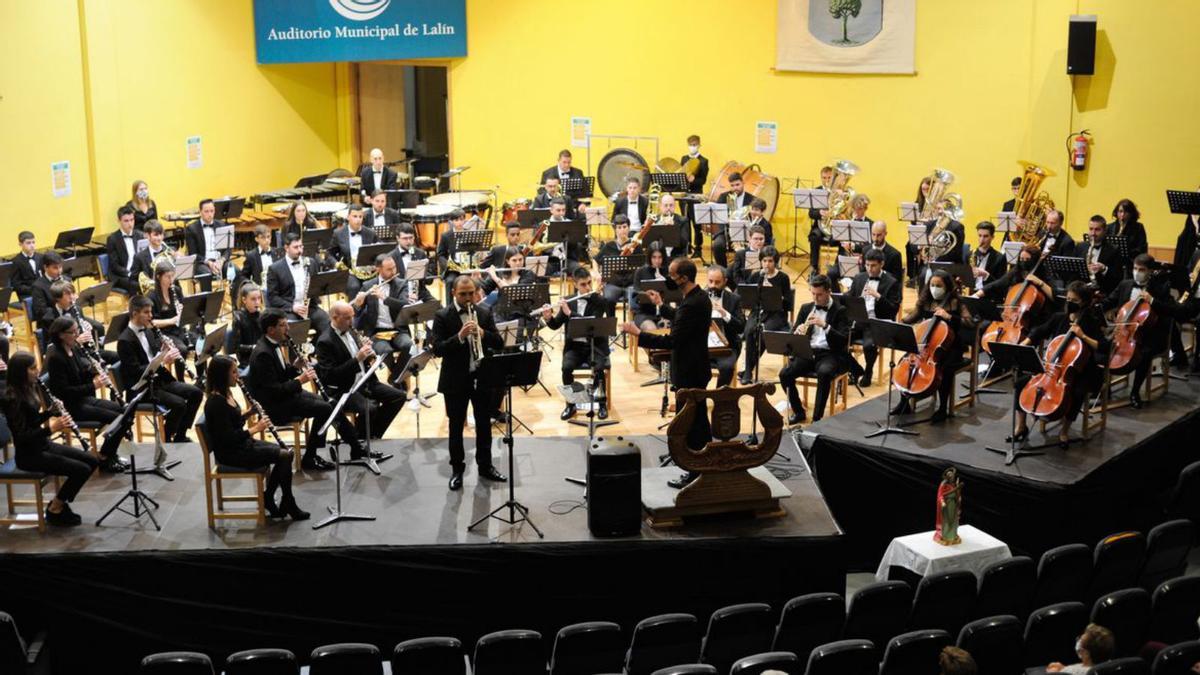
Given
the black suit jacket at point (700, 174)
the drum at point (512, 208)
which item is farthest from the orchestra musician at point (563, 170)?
the black suit jacket at point (700, 174)

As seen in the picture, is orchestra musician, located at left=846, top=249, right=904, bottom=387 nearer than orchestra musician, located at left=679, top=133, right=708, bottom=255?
Yes

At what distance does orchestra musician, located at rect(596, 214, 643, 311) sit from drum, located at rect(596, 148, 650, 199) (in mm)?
3625

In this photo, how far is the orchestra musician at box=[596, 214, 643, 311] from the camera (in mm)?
12653

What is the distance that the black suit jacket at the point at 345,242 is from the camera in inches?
546

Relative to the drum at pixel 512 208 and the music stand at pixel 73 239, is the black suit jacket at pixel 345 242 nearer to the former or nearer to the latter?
the drum at pixel 512 208

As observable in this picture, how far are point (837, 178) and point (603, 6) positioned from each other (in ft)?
14.9

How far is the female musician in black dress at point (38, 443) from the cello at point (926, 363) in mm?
5914

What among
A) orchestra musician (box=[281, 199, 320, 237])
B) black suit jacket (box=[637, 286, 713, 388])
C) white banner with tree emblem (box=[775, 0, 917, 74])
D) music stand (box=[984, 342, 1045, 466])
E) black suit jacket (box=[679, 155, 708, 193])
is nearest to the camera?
black suit jacket (box=[637, 286, 713, 388])

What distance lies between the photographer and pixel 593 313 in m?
11.6

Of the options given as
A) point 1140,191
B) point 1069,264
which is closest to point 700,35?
point 1140,191

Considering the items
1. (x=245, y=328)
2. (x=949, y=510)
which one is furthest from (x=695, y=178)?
(x=949, y=510)

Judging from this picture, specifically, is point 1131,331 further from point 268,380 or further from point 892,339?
point 268,380

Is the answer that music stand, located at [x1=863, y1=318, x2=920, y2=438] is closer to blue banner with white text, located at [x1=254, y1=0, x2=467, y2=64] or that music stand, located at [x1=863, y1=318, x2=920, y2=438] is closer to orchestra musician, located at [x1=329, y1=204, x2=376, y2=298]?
orchestra musician, located at [x1=329, y1=204, x2=376, y2=298]

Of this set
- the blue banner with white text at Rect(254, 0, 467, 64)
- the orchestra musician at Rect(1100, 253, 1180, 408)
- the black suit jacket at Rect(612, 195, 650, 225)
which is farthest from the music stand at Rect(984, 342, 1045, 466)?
the blue banner with white text at Rect(254, 0, 467, 64)
